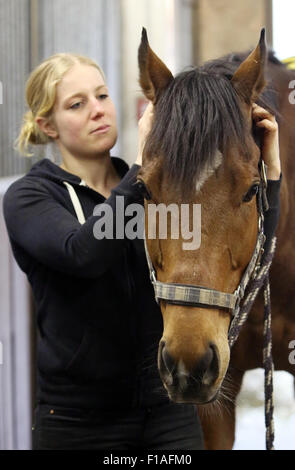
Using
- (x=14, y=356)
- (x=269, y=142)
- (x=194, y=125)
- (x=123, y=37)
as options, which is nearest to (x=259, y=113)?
(x=269, y=142)

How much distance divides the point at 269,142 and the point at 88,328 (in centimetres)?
59

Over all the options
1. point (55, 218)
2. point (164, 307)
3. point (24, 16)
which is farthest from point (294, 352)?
point (24, 16)

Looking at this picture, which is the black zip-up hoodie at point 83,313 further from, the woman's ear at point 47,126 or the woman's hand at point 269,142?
the woman's hand at point 269,142

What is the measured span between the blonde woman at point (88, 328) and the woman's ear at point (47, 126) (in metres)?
0.09

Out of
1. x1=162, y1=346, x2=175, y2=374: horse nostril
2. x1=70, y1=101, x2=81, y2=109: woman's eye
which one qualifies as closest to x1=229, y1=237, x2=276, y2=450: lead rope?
x1=162, y1=346, x2=175, y2=374: horse nostril

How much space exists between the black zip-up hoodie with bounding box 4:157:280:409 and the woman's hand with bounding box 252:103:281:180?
0.29 m

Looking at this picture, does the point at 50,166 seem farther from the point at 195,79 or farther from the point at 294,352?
the point at 294,352

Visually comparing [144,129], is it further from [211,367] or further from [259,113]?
[211,367]

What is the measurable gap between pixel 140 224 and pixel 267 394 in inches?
20.1

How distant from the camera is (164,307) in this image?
1.15 meters

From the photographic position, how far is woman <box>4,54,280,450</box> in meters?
1.38

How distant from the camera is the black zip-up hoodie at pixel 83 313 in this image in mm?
1381

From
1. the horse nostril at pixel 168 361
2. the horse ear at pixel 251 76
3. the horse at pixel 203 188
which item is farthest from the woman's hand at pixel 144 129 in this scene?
the horse nostril at pixel 168 361

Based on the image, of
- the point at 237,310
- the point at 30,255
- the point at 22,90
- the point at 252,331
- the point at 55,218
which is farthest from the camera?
the point at 22,90
